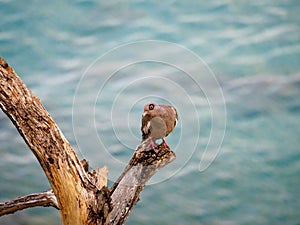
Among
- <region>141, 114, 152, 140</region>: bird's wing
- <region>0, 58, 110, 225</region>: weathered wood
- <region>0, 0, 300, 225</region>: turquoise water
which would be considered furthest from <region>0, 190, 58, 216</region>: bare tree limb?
<region>0, 0, 300, 225</region>: turquoise water

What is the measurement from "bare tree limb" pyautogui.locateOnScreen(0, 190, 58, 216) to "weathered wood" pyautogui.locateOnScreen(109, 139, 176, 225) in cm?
32

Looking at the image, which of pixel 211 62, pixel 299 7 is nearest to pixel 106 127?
pixel 211 62

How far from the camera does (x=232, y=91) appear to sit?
4891mm

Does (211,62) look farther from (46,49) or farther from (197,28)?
(46,49)

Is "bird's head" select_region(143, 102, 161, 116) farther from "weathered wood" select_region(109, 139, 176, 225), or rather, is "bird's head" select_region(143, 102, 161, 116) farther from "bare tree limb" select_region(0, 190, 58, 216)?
"bare tree limb" select_region(0, 190, 58, 216)

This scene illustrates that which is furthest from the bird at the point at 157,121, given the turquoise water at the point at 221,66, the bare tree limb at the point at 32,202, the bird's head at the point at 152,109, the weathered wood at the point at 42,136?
the turquoise water at the point at 221,66

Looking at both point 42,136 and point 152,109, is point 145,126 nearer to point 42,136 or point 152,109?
point 152,109

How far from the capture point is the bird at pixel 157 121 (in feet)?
8.32

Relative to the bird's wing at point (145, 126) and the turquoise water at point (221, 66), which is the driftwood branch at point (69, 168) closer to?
the bird's wing at point (145, 126)

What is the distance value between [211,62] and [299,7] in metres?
0.98

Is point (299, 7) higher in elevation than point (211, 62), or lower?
higher

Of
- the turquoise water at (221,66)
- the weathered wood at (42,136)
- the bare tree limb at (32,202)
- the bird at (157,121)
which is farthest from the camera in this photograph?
the turquoise water at (221,66)

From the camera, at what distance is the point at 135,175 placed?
2639 mm

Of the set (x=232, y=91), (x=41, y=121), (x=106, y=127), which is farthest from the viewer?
(x=232, y=91)
